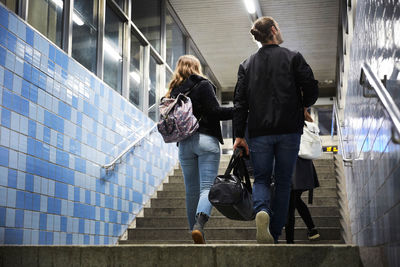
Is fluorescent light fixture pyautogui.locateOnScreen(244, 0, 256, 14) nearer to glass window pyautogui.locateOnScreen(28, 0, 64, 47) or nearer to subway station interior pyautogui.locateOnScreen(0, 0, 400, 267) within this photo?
subway station interior pyautogui.locateOnScreen(0, 0, 400, 267)

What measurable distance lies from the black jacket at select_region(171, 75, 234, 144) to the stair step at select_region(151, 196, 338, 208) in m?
3.43

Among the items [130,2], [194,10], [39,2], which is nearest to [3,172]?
[39,2]

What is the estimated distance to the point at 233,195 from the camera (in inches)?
127

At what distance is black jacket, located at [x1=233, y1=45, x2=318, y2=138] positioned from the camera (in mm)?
3244

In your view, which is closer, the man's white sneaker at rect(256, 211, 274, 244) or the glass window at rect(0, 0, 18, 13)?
the man's white sneaker at rect(256, 211, 274, 244)

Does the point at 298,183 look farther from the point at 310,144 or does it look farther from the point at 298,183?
the point at 310,144

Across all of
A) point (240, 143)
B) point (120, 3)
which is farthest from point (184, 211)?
point (240, 143)

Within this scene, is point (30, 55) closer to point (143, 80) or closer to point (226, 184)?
point (226, 184)

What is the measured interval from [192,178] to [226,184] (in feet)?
2.00

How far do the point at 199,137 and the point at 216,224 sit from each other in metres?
2.85

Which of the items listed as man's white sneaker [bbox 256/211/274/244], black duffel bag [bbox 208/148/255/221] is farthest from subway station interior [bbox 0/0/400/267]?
black duffel bag [bbox 208/148/255/221]

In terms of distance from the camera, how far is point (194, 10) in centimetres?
1035

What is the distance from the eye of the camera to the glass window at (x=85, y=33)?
18.9 ft

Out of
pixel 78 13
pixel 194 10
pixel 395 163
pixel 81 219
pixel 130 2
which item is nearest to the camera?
pixel 395 163
